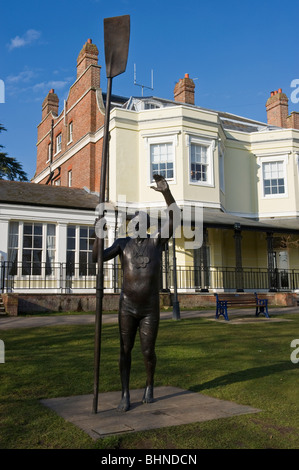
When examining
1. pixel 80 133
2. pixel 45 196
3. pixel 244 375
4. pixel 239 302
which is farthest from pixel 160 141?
pixel 244 375

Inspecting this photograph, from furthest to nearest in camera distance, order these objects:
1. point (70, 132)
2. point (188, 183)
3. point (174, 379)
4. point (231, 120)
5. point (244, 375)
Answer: point (231, 120) → point (70, 132) → point (188, 183) → point (244, 375) → point (174, 379)

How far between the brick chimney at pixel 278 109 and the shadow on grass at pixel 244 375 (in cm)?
2326

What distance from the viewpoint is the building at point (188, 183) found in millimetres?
17969

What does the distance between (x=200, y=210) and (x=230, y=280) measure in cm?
393

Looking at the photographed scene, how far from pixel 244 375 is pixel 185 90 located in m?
22.7

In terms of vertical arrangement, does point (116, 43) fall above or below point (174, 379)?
above

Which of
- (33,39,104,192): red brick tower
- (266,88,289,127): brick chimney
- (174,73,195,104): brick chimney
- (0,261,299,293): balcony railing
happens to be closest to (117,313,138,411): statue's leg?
(0,261,299,293): balcony railing

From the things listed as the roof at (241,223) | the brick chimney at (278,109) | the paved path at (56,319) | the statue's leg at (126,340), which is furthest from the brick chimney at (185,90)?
the statue's leg at (126,340)

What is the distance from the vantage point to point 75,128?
24281 millimetres

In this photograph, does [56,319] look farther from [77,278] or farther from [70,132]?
[70,132]

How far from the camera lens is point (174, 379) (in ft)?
19.5

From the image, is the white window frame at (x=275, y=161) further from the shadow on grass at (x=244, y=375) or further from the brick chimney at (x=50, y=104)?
the shadow on grass at (x=244, y=375)

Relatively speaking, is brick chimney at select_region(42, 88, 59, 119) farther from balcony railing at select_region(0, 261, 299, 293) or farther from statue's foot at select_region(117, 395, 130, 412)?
statue's foot at select_region(117, 395, 130, 412)
